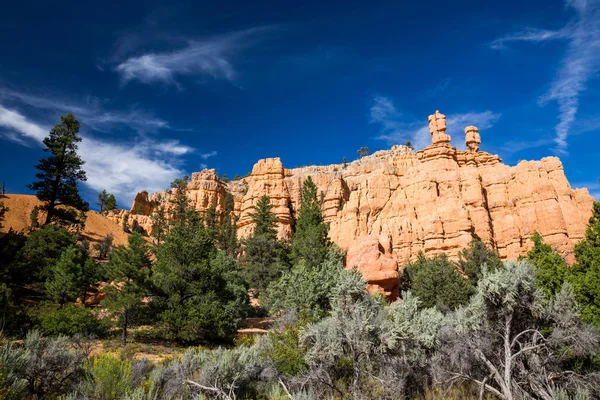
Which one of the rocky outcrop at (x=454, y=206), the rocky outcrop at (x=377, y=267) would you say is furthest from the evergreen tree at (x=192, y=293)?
the rocky outcrop at (x=454, y=206)

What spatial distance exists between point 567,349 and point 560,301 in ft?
4.71

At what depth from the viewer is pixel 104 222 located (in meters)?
73.3

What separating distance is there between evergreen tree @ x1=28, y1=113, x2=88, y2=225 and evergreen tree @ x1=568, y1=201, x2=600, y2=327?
3859 cm

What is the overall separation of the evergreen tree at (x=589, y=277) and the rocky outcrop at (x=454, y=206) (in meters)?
15.9

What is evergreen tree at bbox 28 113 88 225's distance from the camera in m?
33.2

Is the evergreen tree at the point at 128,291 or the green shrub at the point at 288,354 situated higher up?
the evergreen tree at the point at 128,291

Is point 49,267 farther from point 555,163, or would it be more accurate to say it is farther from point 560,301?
point 555,163

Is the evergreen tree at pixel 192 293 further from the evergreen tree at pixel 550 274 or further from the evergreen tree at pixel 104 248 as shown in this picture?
the evergreen tree at pixel 104 248

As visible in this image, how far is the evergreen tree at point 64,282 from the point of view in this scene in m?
25.1

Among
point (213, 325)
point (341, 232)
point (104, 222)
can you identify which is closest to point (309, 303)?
point (213, 325)

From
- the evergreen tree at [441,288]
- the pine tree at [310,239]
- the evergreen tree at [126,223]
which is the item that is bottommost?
the evergreen tree at [441,288]

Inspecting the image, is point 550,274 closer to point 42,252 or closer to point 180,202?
point 42,252

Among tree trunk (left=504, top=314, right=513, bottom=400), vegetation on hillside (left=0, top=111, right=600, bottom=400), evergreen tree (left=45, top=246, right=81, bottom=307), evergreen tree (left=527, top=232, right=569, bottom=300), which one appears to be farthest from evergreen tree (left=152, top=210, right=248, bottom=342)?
evergreen tree (left=527, top=232, right=569, bottom=300)

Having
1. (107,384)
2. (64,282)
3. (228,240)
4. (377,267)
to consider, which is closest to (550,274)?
(377,267)
